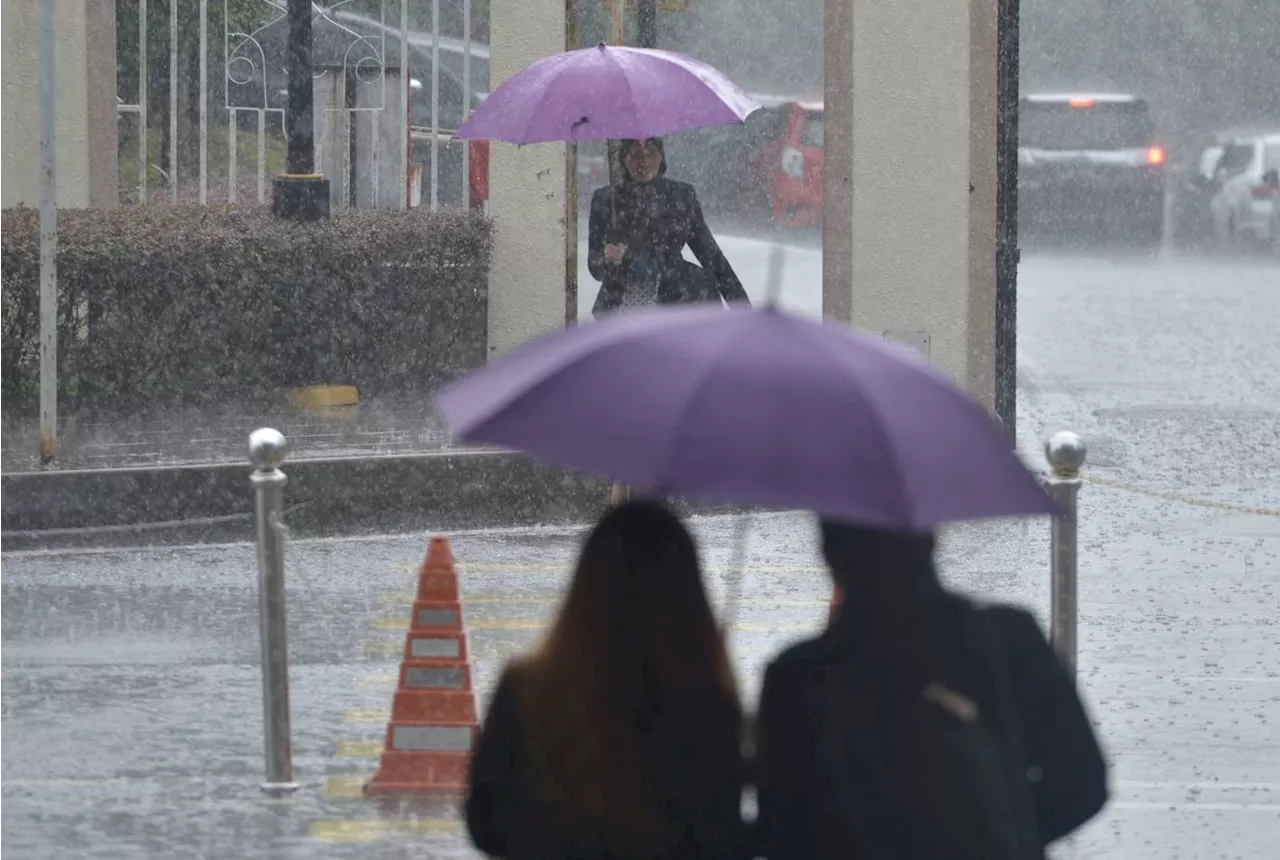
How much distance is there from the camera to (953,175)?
13.3m

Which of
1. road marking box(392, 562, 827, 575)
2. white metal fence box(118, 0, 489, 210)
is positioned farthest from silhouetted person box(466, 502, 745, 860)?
white metal fence box(118, 0, 489, 210)

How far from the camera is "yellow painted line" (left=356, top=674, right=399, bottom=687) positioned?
7.76 meters

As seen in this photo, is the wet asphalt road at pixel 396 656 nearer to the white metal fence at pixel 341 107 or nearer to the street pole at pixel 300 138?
the street pole at pixel 300 138

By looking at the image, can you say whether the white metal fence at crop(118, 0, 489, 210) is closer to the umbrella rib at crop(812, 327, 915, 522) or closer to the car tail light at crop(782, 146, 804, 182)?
the car tail light at crop(782, 146, 804, 182)

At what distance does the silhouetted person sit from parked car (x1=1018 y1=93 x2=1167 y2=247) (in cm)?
2856

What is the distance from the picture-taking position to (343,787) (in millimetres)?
6527

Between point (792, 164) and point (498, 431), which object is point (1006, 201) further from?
point (792, 164)

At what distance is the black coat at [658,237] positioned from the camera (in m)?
11.1

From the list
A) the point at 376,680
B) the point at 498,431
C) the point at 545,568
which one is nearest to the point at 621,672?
the point at 498,431

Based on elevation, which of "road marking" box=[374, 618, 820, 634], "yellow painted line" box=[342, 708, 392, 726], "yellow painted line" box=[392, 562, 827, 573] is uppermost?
"yellow painted line" box=[392, 562, 827, 573]

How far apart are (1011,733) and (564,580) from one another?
261 inches

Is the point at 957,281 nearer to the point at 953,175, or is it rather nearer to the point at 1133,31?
the point at 953,175

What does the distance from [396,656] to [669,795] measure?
5.24 m

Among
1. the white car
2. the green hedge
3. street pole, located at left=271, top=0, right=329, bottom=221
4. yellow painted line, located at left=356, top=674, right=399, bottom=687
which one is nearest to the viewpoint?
yellow painted line, located at left=356, top=674, right=399, bottom=687
